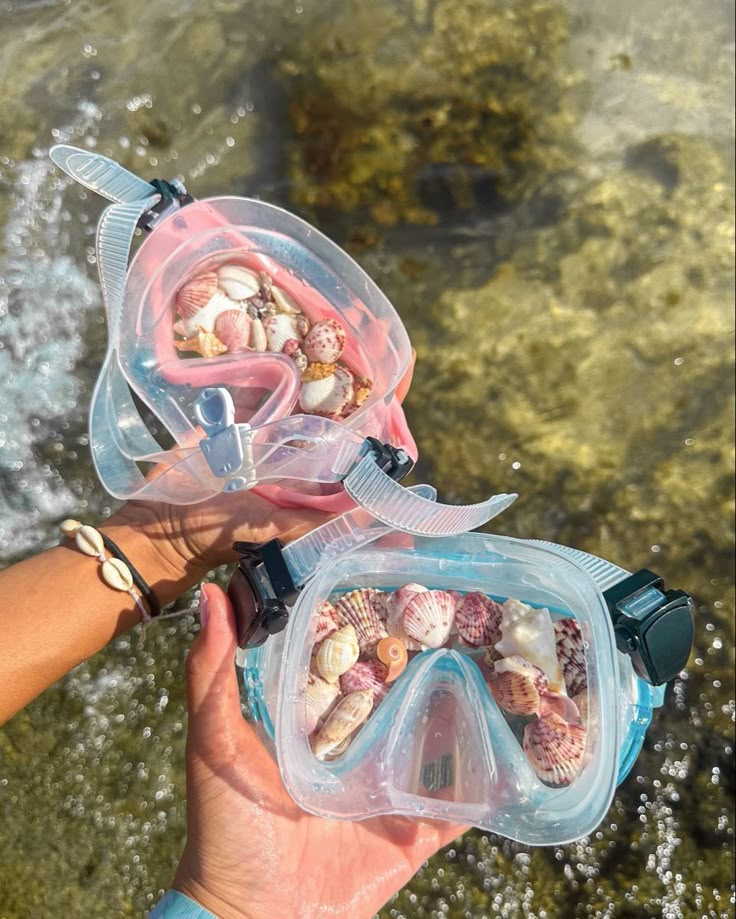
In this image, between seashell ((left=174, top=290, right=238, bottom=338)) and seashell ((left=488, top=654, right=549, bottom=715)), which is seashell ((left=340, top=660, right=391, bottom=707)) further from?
seashell ((left=174, top=290, right=238, bottom=338))

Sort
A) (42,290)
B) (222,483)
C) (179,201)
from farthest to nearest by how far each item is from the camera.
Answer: (42,290) < (179,201) < (222,483)

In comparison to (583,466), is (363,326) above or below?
above

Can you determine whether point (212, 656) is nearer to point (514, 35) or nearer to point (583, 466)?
point (583, 466)

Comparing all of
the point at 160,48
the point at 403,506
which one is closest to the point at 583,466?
the point at 403,506

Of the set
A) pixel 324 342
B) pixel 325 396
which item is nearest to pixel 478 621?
pixel 325 396

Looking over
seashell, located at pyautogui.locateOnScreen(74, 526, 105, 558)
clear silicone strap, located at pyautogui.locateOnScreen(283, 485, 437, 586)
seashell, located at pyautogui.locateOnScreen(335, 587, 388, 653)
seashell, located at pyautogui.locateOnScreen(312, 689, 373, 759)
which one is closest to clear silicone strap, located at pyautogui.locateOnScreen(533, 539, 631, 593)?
clear silicone strap, located at pyautogui.locateOnScreen(283, 485, 437, 586)

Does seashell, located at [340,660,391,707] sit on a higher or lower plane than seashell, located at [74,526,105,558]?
lower
